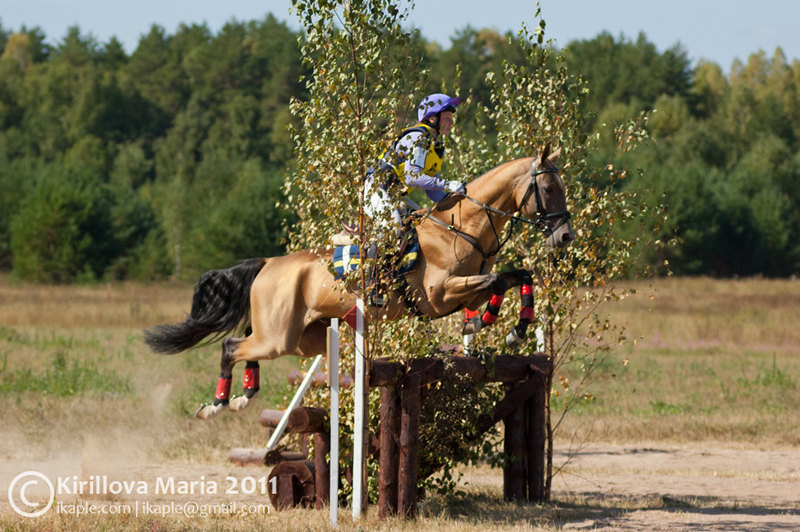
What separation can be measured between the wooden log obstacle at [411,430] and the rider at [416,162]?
119cm

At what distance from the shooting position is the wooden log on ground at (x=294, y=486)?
8578 mm

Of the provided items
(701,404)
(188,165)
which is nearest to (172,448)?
(701,404)

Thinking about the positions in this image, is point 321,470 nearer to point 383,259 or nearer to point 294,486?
point 294,486

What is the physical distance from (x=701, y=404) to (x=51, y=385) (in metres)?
10.3

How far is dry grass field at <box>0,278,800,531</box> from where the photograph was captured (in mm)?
8180

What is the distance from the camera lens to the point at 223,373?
9.11m

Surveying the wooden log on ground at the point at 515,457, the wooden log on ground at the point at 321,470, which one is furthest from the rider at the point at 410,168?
the wooden log on ground at the point at 515,457

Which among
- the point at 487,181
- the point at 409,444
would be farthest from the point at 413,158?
the point at 409,444

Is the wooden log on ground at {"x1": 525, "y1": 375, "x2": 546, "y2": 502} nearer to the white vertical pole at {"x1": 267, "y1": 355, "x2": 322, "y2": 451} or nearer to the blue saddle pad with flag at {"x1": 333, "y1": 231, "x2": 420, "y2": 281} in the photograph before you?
the blue saddle pad with flag at {"x1": 333, "y1": 231, "x2": 420, "y2": 281}

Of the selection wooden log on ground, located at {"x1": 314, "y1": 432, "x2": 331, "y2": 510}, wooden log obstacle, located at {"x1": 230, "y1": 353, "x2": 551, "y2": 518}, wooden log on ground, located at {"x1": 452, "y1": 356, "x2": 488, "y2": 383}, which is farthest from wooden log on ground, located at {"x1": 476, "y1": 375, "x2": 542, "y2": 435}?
wooden log on ground, located at {"x1": 314, "y1": 432, "x2": 331, "y2": 510}

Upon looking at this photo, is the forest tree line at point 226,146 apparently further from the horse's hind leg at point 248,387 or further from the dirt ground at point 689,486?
the horse's hind leg at point 248,387

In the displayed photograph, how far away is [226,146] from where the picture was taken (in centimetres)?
7750

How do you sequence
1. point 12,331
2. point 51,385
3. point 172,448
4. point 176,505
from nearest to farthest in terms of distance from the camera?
point 176,505 → point 172,448 → point 51,385 → point 12,331

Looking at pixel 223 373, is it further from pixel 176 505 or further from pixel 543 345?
pixel 543 345
